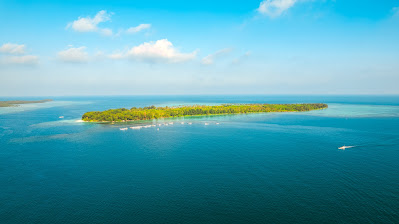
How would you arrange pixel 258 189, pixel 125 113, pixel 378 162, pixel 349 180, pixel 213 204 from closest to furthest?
1. pixel 213 204
2. pixel 258 189
3. pixel 349 180
4. pixel 378 162
5. pixel 125 113

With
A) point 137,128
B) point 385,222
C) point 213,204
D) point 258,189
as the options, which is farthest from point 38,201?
point 137,128

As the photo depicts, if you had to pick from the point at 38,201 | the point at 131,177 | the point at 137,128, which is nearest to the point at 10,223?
the point at 38,201

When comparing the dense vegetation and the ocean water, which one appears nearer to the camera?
the ocean water

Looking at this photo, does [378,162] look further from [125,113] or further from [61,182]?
Result: [125,113]

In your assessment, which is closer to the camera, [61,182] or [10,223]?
[10,223]

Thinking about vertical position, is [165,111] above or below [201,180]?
above

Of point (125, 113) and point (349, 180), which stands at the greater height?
point (125, 113)

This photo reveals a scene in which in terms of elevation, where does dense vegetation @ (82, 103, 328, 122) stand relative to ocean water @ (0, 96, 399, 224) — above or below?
above

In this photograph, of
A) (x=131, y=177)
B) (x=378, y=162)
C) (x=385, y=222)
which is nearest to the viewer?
(x=385, y=222)

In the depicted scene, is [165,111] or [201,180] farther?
[165,111]

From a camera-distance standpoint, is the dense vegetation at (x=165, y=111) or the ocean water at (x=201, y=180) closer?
the ocean water at (x=201, y=180)

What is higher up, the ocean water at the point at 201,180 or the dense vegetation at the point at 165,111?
the dense vegetation at the point at 165,111
